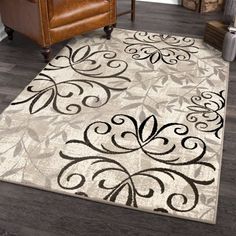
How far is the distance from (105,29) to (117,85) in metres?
0.76

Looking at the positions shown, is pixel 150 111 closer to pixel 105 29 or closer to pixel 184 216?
pixel 184 216

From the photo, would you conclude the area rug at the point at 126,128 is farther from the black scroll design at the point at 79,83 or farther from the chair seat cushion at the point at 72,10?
the chair seat cushion at the point at 72,10

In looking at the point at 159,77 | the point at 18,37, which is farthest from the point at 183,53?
the point at 18,37

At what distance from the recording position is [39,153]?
194 cm

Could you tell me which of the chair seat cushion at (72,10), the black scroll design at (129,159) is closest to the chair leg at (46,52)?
the chair seat cushion at (72,10)

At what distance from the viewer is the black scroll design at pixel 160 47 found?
2818 millimetres

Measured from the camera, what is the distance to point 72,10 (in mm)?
2645

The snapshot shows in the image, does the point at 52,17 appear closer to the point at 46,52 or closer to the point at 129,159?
the point at 46,52

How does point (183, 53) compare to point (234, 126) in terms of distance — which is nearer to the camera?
point (234, 126)

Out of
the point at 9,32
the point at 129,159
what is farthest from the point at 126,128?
the point at 9,32

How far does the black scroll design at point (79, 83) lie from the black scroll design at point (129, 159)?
27 centimetres

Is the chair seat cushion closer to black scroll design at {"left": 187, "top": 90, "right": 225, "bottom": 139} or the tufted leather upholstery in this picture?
the tufted leather upholstery

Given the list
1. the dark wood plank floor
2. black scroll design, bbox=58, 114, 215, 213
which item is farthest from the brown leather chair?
the dark wood plank floor

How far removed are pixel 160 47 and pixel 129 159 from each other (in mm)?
1360
